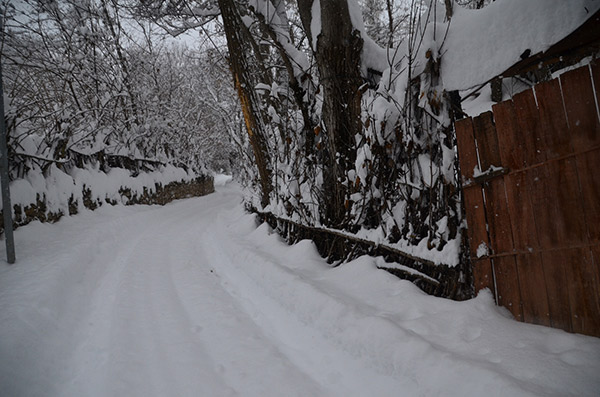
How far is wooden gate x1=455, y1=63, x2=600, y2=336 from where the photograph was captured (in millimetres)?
1744

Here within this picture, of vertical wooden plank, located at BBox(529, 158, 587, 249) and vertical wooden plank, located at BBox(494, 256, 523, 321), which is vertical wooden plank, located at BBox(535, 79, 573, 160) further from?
vertical wooden plank, located at BBox(494, 256, 523, 321)

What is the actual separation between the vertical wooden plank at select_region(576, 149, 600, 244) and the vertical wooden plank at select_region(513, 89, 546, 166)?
0.72ft

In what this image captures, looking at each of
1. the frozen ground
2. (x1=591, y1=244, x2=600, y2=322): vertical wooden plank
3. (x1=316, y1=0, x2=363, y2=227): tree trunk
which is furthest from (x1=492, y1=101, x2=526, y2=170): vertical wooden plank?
(x1=316, y1=0, x2=363, y2=227): tree trunk

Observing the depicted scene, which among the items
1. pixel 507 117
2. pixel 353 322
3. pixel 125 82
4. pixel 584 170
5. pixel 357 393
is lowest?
pixel 357 393

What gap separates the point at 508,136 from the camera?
2143 mm

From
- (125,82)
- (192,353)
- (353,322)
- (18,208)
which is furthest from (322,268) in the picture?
(125,82)

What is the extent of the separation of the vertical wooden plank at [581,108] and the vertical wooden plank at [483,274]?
100cm

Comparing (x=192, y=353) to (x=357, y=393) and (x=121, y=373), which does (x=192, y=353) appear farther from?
(x=357, y=393)

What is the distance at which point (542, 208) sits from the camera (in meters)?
1.98

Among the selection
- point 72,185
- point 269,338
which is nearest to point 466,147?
point 269,338

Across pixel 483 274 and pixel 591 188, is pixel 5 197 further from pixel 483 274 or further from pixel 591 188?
pixel 591 188

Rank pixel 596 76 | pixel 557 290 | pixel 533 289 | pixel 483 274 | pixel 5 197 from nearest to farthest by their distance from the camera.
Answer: pixel 596 76 < pixel 557 290 < pixel 533 289 < pixel 483 274 < pixel 5 197

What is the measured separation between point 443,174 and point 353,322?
1.47m

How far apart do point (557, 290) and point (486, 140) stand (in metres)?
1.11
